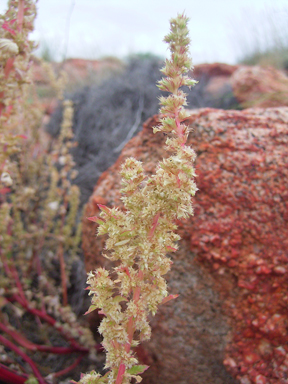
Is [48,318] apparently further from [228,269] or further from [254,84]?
[254,84]

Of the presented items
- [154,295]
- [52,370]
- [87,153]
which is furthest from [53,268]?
[154,295]

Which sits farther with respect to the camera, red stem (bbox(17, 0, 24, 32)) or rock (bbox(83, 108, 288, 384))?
rock (bbox(83, 108, 288, 384))

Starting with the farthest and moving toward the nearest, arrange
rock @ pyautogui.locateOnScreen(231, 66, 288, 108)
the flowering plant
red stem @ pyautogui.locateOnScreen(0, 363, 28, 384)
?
1. rock @ pyautogui.locateOnScreen(231, 66, 288, 108)
2. red stem @ pyautogui.locateOnScreen(0, 363, 28, 384)
3. the flowering plant

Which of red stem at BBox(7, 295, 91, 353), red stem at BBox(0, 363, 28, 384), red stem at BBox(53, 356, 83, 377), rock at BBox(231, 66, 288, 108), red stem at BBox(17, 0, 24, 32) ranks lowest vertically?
red stem at BBox(53, 356, 83, 377)

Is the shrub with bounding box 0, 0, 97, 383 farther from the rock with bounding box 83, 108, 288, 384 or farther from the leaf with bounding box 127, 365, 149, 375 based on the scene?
the leaf with bounding box 127, 365, 149, 375

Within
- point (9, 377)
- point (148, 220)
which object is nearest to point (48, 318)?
point (9, 377)

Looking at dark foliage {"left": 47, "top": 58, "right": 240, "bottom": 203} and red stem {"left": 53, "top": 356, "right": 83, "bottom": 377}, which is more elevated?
dark foliage {"left": 47, "top": 58, "right": 240, "bottom": 203}

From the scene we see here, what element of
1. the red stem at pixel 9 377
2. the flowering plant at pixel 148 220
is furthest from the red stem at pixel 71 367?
the flowering plant at pixel 148 220

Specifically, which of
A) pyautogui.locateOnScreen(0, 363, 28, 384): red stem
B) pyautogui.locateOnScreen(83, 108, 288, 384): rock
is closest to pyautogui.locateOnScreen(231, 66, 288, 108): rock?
pyautogui.locateOnScreen(83, 108, 288, 384): rock
